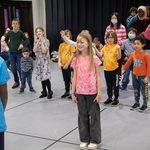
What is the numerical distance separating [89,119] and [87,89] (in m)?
0.41

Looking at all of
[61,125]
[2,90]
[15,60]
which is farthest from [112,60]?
[2,90]

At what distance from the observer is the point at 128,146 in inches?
161

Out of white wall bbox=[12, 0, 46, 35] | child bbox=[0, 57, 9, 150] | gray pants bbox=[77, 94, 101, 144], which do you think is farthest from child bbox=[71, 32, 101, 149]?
white wall bbox=[12, 0, 46, 35]

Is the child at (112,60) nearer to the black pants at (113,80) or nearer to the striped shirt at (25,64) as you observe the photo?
the black pants at (113,80)

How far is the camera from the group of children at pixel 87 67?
12.9 ft

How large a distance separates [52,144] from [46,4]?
8.46 meters

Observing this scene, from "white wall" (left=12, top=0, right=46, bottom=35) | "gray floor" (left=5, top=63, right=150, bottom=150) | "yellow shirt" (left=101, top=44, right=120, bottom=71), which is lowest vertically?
"gray floor" (left=5, top=63, right=150, bottom=150)

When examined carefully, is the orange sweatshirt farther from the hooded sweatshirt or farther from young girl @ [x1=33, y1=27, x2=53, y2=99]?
young girl @ [x1=33, y1=27, x2=53, y2=99]

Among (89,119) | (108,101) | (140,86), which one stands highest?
(140,86)

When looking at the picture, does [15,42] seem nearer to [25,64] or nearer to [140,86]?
[25,64]

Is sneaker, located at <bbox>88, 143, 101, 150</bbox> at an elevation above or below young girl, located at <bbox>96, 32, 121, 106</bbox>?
below

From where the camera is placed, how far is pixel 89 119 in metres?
4.07

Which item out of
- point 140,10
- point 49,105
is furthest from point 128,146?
point 140,10

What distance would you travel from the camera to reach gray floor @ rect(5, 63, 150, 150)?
4.21 metres
